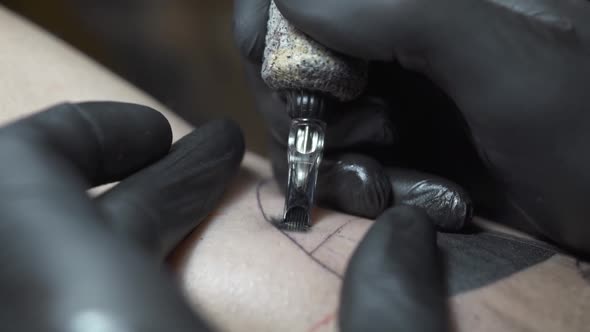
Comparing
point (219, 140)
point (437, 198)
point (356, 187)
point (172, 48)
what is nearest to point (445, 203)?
point (437, 198)

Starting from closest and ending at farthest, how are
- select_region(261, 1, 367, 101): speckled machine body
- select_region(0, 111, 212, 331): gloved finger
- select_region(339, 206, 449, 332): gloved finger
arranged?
select_region(0, 111, 212, 331): gloved finger
select_region(339, 206, 449, 332): gloved finger
select_region(261, 1, 367, 101): speckled machine body

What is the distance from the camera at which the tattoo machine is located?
0.73m

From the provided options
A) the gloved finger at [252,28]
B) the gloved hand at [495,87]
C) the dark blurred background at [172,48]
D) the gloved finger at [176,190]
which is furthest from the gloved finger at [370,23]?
the dark blurred background at [172,48]

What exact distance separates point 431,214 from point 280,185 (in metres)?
0.31

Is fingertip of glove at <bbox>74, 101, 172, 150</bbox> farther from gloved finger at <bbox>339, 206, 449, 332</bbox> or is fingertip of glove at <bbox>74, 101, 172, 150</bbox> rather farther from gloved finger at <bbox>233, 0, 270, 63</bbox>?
gloved finger at <bbox>339, 206, 449, 332</bbox>

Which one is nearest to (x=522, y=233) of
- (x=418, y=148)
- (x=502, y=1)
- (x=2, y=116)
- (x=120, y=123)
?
(x=418, y=148)

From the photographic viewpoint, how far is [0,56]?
93cm

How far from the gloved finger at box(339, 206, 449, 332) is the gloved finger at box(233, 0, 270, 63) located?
39 centimetres

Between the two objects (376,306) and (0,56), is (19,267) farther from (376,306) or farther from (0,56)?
(0,56)

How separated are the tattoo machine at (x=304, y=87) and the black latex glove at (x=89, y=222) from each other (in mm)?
156

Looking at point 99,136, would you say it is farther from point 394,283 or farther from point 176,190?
point 394,283

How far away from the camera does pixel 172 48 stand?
1536 millimetres

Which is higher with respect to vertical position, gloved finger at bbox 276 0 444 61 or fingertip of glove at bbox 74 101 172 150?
gloved finger at bbox 276 0 444 61

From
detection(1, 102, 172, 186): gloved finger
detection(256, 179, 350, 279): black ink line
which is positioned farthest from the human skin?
detection(1, 102, 172, 186): gloved finger
